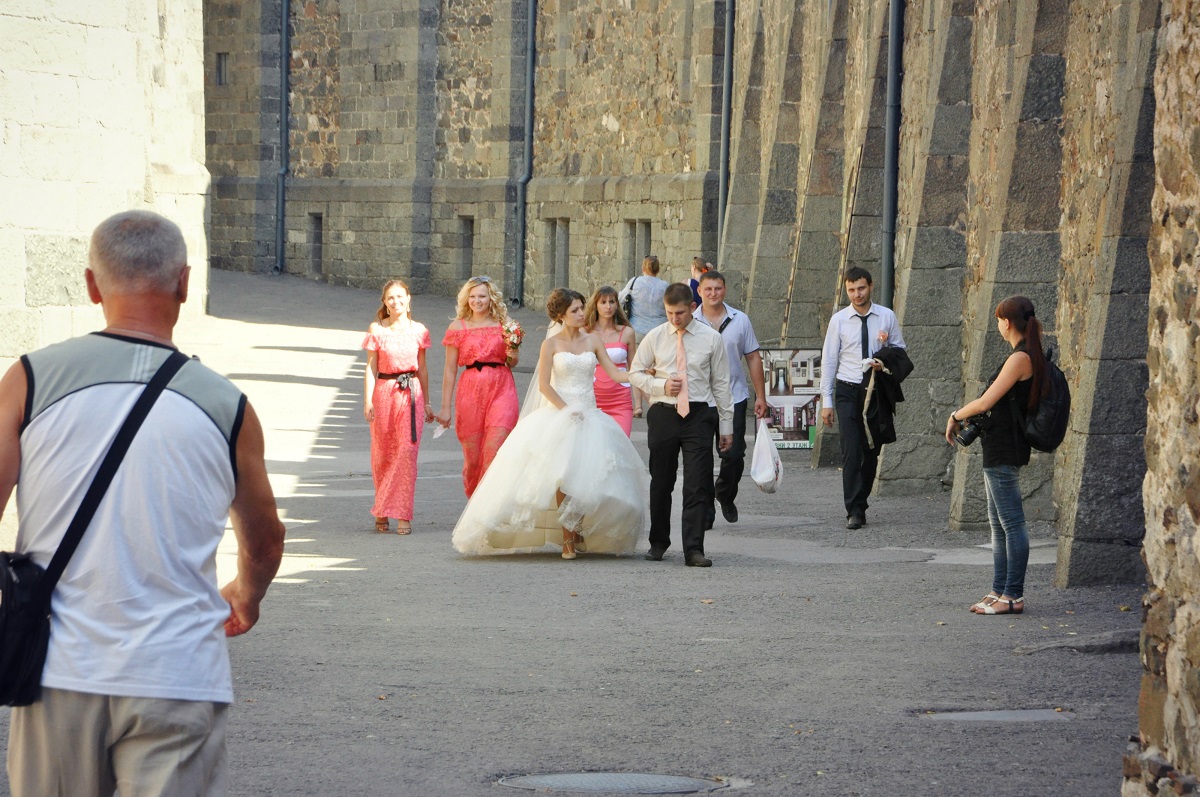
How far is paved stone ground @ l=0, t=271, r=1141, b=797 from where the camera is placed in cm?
588

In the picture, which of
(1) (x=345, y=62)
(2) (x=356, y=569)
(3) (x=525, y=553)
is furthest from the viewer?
(1) (x=345, y=62)

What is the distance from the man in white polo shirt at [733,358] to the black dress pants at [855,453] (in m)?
0.60

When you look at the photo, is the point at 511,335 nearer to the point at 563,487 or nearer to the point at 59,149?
the point at 563,487

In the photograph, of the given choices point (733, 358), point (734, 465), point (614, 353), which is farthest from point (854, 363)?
point (614, 353)

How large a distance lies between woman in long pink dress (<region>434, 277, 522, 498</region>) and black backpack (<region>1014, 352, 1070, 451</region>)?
433cm

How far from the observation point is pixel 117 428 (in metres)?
3.50

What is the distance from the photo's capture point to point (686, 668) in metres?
7.46

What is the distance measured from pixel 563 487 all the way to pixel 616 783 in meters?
4.98

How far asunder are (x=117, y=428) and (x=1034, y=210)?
30.2ft

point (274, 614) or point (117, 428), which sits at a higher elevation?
point (117, 428)

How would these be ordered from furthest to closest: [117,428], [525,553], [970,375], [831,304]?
[831,304]
[970,375]
[525,553]
[117,428]

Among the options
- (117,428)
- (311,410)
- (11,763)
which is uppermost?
(117,428)

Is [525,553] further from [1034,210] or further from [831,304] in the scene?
[831,304]

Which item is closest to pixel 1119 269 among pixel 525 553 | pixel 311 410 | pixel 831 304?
pixel 525 553
